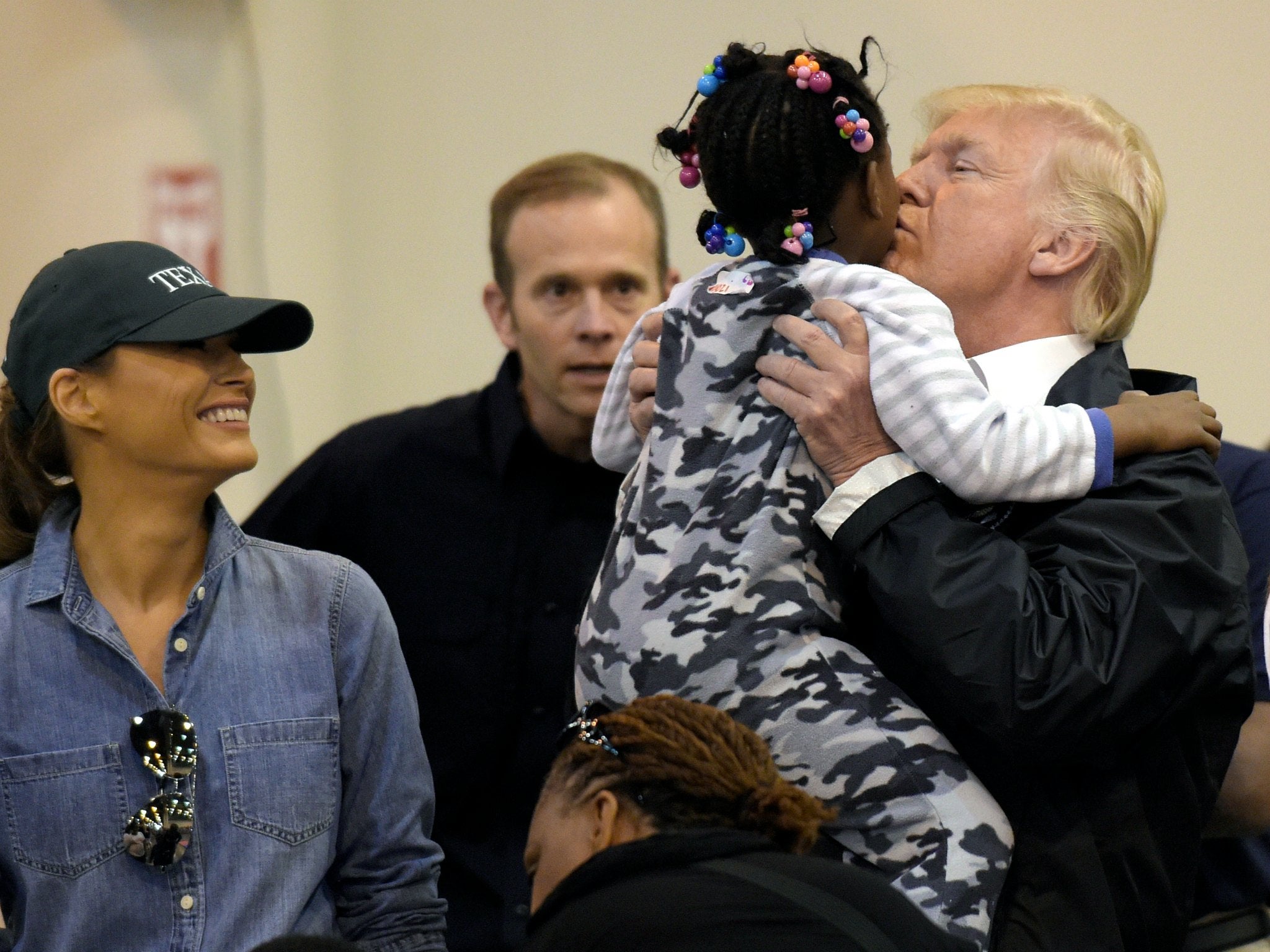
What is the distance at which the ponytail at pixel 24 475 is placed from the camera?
1841 mm

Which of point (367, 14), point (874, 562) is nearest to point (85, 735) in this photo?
point (874, 562)

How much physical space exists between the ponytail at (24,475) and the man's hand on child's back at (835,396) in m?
0.95

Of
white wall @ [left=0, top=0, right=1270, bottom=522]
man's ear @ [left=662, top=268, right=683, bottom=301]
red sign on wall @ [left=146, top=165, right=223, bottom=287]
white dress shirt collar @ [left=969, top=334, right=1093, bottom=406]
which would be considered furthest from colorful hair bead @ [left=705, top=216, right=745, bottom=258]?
red sign on wall @ [left=146, top=165, right=223, bottom=287]

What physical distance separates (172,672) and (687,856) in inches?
31.8

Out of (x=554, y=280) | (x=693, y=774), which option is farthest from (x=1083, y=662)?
(x=554, y=280)

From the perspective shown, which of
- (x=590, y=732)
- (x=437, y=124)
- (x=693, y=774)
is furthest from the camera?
(x=437, y=124)

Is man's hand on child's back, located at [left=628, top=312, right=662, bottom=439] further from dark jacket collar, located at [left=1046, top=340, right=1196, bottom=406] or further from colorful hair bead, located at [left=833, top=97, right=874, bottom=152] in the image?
dark jacket collar, located at [left=1046, top=340, right=1196, bottom=406]

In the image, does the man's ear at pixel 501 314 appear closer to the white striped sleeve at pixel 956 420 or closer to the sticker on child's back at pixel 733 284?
the sticker on child's back at pixel 733 284

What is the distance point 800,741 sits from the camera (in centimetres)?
159

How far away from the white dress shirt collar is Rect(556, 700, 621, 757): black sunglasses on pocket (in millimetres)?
652

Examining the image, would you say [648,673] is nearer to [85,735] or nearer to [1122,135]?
[85,735]

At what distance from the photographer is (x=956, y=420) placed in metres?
1.58

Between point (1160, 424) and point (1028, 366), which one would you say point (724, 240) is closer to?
Answer: point (1028, 366)

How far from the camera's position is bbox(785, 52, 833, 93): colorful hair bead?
65.0 inches
